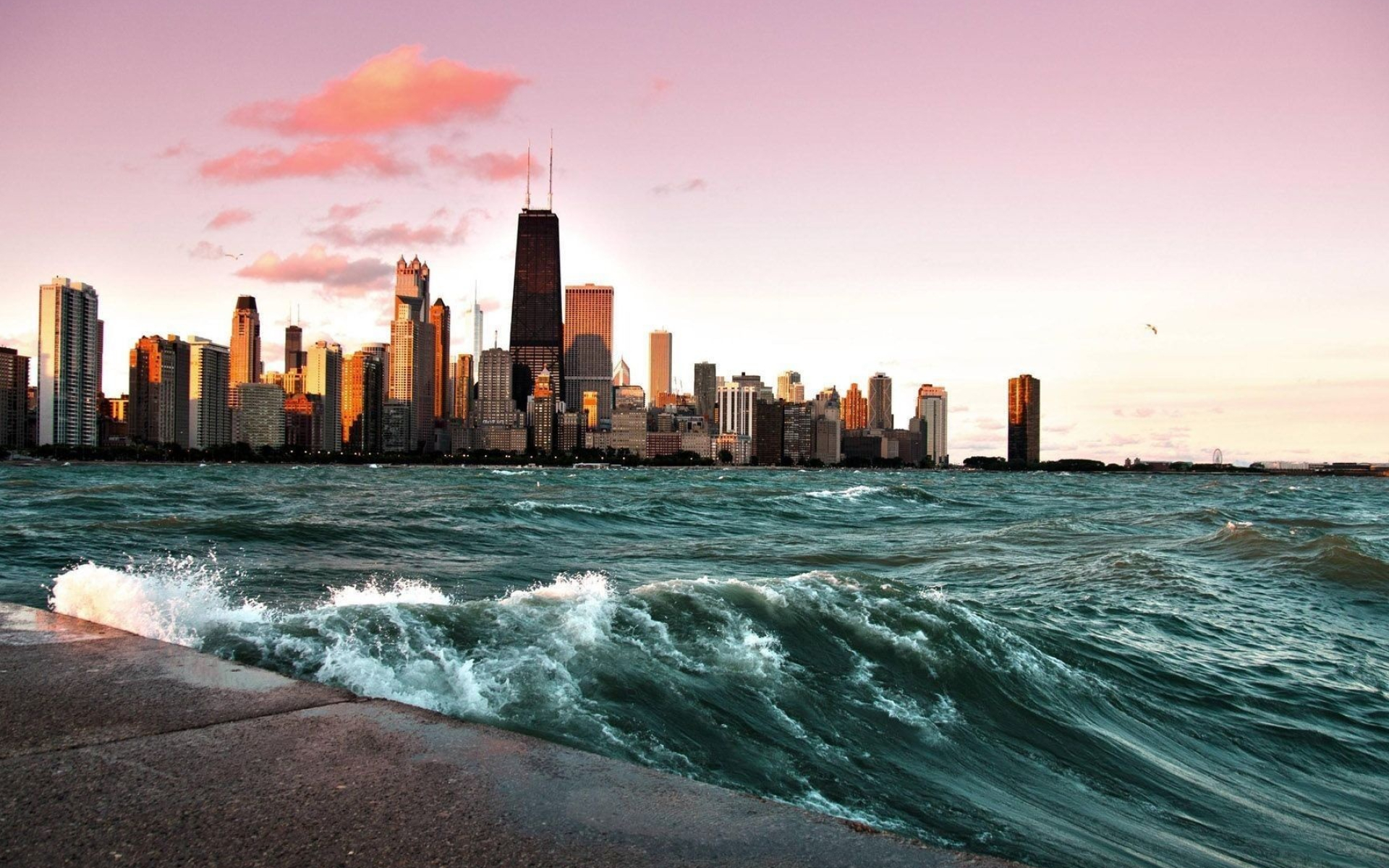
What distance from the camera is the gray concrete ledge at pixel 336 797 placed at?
3078mm

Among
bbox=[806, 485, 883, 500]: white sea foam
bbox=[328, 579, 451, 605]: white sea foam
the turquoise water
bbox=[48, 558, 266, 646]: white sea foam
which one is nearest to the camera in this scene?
the turquoise water

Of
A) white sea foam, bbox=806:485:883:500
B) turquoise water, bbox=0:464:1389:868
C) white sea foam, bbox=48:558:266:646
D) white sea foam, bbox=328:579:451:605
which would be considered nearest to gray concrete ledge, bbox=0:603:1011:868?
turquoise water, bbox=0:464:1389:868

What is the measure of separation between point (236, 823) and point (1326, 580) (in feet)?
71.7

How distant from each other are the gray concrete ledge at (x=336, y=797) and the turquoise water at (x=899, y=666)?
2.13 metres

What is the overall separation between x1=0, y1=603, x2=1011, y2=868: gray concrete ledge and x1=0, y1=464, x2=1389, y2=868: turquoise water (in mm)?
2133

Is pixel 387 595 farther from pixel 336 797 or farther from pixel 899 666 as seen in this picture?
pixel 336 797

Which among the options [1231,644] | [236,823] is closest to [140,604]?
[236,823]

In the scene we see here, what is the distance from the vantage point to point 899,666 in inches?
385

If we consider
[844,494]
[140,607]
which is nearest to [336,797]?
[140,607]

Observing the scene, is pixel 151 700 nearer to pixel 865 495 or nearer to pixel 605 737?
pixel 605 737

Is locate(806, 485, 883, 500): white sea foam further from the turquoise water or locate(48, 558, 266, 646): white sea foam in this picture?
locate(48, 558, 266, 646): white sea foam

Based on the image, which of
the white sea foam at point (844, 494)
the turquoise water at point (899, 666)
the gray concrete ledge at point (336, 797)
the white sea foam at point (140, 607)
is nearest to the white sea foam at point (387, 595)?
the turquoise water at point (899, 666)

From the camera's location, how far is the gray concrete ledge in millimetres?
3078

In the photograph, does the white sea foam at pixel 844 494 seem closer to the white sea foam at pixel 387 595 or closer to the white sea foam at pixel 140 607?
the white sea foam at pixel 387 595
